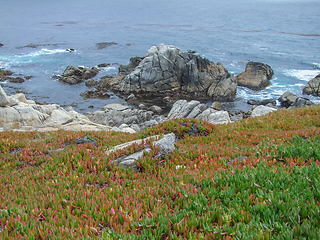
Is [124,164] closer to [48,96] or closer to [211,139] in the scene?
[211,139]

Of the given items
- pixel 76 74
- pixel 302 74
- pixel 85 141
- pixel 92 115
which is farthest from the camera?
pixel 302 74

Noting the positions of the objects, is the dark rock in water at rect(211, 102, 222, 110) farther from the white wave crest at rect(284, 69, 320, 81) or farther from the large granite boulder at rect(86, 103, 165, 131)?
the white wave crest at rect(284, 69, 320, 81)

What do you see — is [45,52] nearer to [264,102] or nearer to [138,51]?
[138,51]

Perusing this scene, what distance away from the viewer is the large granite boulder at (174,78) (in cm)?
5729

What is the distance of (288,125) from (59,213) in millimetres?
16170

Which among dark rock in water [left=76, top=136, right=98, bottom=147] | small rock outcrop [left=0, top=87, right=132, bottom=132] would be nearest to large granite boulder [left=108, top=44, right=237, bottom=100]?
small rock outcrop [left=0, top=87, right=132, bottom=132]

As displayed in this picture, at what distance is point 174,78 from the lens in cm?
5844

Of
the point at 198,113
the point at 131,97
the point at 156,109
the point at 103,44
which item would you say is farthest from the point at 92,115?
the point at 103,44

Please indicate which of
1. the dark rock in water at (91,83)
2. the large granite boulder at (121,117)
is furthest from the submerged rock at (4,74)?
the large granite boulder at (121,117)

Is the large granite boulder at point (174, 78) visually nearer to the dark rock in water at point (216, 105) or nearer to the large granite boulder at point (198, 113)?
the dark rock in water at point (216, 105)

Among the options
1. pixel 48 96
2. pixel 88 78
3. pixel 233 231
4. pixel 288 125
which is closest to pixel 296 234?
pixel 233 231

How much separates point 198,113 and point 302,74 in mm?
47723

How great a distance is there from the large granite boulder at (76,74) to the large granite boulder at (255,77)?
43930 millimetres

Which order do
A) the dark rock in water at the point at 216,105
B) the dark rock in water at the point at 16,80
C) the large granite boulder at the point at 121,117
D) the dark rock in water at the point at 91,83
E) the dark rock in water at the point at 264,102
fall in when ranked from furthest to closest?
1. the dark rock in water at the point at 16,80
2. the dark rock in water at the point at 91,83
3. the dark rock in water at the point at 264,102
4. the dark rock in water at the point at 216,105
5. the large granite boulder at the point at 121,117
